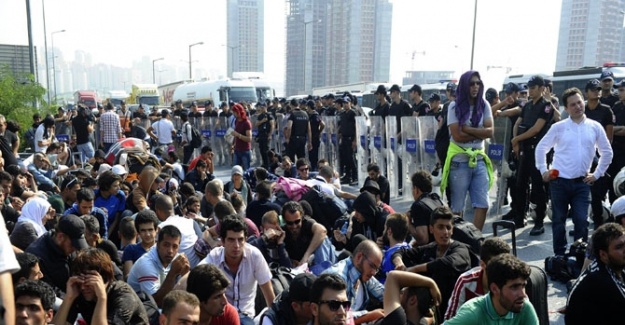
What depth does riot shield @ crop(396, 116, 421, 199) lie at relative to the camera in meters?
9.98

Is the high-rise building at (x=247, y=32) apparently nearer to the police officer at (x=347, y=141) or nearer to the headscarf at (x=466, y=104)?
the police officer at (x=347, y=141)

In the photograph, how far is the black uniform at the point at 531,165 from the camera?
748 cm

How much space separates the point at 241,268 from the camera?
181 inches

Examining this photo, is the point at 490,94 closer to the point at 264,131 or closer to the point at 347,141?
the point at 347,141

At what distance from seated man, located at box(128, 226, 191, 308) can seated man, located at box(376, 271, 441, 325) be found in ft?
5.05

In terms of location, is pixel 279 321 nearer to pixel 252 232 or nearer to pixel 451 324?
pixel 451 324

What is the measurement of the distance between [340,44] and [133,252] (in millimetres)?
104190

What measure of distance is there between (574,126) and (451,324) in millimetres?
3628

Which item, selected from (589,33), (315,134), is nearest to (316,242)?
(315,134)

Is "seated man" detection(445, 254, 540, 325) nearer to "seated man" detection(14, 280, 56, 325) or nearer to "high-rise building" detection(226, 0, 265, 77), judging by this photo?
"seated man" detection(14, 280, 56, 325)

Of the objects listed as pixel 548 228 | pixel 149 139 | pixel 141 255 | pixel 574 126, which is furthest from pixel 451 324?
pixel 149 139

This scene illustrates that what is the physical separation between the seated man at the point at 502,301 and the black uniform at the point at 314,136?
1043cm

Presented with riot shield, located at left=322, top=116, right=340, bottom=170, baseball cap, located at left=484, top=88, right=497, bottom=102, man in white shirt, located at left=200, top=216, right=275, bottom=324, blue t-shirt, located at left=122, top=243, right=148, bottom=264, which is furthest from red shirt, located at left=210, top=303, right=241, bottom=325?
riot shield, located at left=322, top=116, right=340, bottom=170

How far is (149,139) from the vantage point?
16.0 metres
